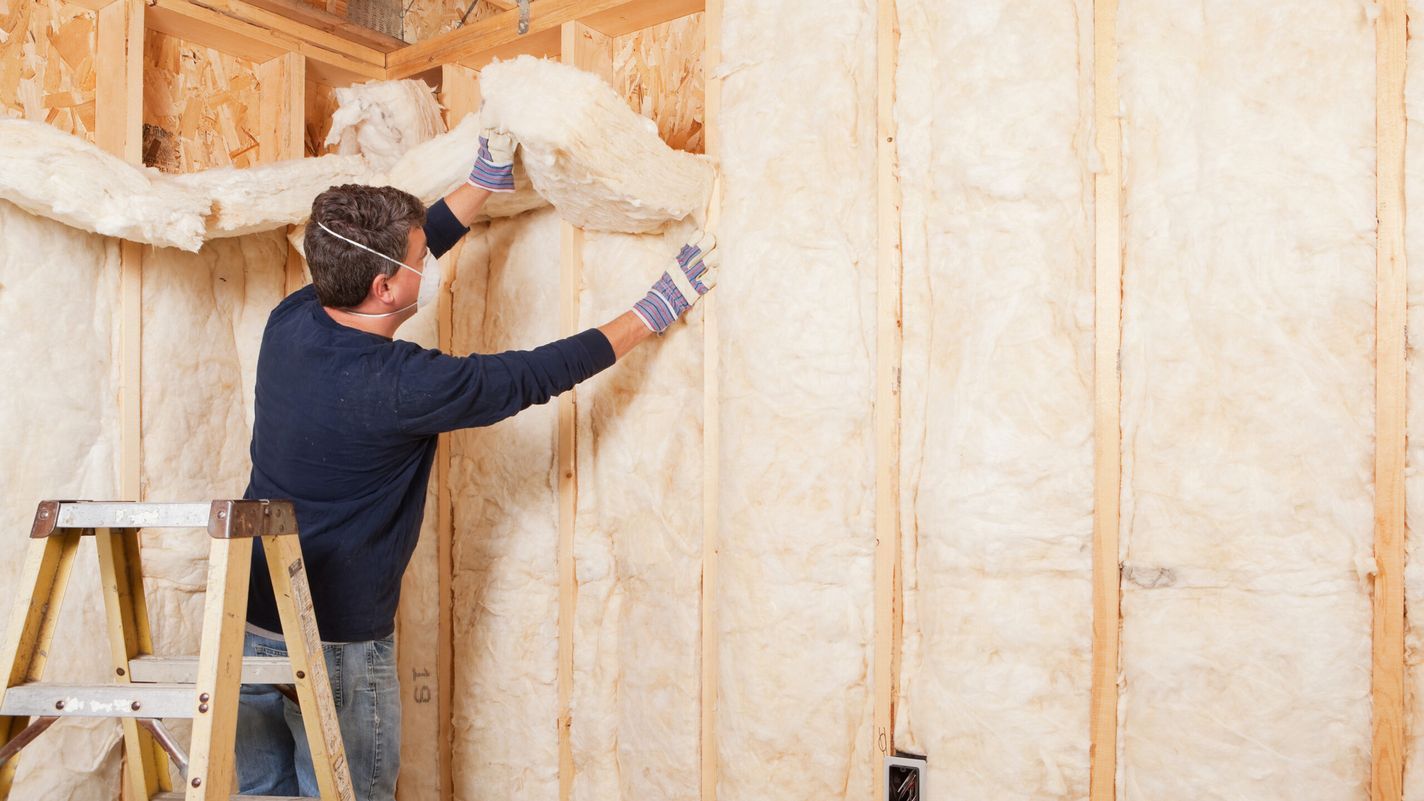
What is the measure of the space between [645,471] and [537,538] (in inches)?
16.0

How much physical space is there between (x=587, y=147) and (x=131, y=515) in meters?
1.07

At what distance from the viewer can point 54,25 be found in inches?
101

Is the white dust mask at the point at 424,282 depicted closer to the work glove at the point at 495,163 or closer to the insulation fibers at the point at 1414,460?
the work glove at the point at 495,163

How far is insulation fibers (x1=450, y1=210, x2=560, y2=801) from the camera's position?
8.56 feet

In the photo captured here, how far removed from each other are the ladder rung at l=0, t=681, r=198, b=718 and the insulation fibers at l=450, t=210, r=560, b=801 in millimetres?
1184

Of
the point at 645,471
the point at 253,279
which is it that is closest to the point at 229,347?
the point at 253,279

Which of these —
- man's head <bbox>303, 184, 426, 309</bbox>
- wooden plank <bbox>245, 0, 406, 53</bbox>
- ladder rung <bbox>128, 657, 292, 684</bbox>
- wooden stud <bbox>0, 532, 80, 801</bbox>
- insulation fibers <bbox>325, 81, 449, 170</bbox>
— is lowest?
ladder rung <bbox>128, 657, 292, 684</bbox>

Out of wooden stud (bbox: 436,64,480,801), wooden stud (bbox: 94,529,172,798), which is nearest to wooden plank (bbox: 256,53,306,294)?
wooden stud (bbox: 436,64,480,801)

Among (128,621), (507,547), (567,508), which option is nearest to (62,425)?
(128,621)

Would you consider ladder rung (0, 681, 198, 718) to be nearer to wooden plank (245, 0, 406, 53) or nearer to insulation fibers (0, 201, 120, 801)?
insulation fibers (0, 201, 120, 801)

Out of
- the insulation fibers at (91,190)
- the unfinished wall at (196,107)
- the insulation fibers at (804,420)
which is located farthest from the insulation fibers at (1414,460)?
the unfinished wall at (196,107)

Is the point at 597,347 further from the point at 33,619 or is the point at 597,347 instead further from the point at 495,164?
the point at 33,619

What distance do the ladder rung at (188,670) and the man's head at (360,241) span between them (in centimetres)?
73

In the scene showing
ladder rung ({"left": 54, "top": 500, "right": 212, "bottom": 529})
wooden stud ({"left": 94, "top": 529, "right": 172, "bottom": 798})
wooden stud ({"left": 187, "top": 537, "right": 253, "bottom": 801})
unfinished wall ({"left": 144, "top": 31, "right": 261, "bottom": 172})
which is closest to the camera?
wooden stud ({"left": 187, "top": 537, "right": 253, "bottom": 801})
